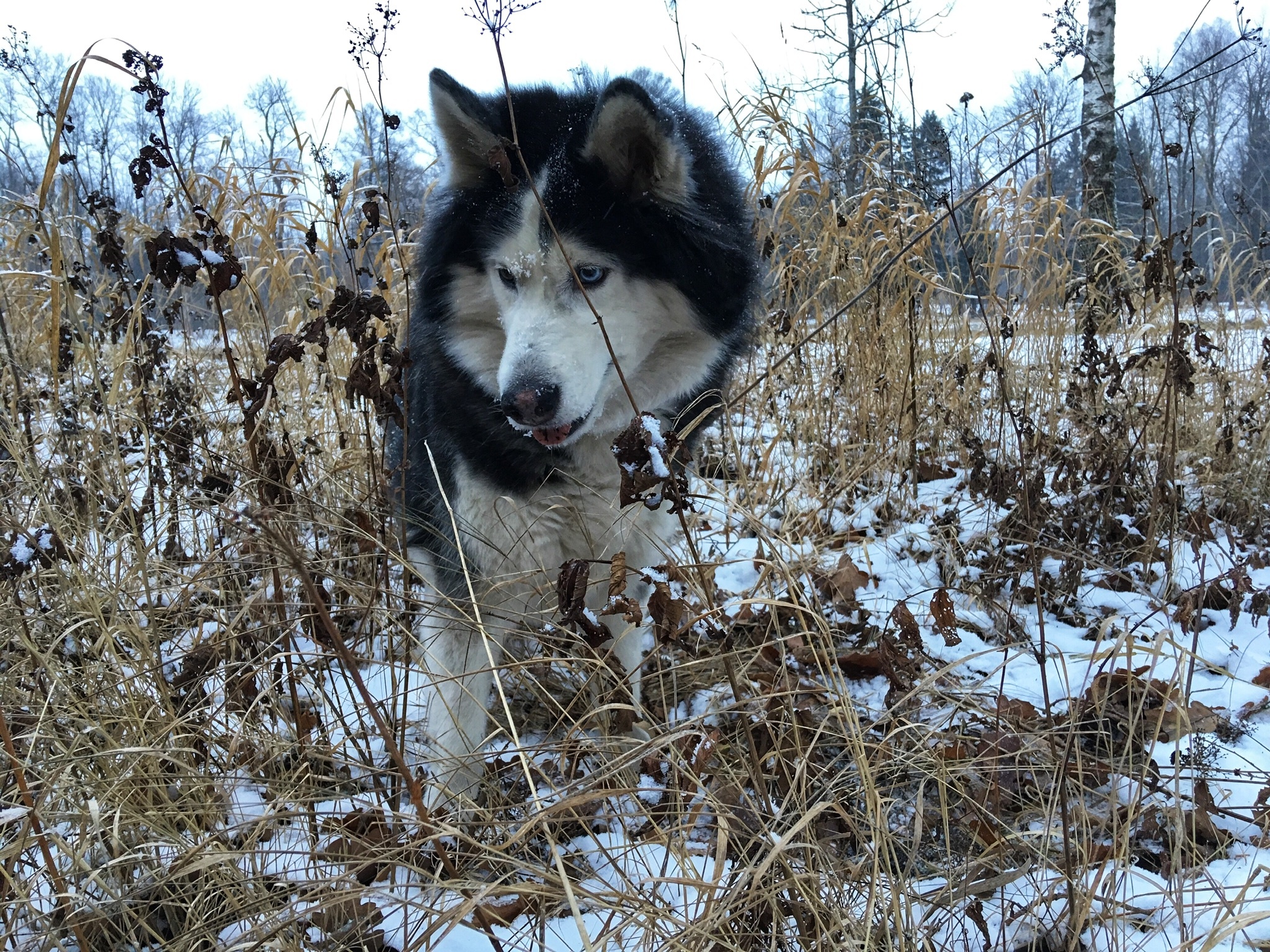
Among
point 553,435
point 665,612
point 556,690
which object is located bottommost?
point 556,690

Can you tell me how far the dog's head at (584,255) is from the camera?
5.71 ft

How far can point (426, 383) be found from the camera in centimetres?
224

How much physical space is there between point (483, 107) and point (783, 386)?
240cm

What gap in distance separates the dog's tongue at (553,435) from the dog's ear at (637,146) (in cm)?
63

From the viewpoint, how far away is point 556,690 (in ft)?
7.98

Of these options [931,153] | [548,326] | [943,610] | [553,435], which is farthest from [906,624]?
[931,153]

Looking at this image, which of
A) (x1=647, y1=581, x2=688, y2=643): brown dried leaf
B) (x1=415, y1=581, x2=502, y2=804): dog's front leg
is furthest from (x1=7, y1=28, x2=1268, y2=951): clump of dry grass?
(x1=415, y1=581, x2=502, y2=804): dog's front leg

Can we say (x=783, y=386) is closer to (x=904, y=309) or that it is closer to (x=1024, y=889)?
(x=904, y=309)

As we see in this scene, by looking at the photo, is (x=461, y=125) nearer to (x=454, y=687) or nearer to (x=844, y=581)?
(x=454, y=687)

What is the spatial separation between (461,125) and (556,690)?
1642 mm

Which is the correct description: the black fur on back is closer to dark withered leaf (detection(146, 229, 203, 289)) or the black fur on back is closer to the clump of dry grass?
the clump of dry grass

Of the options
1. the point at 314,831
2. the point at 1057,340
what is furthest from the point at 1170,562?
the point at 314,831

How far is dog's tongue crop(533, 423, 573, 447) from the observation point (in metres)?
1.76

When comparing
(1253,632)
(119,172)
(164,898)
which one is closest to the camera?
(164,898)
